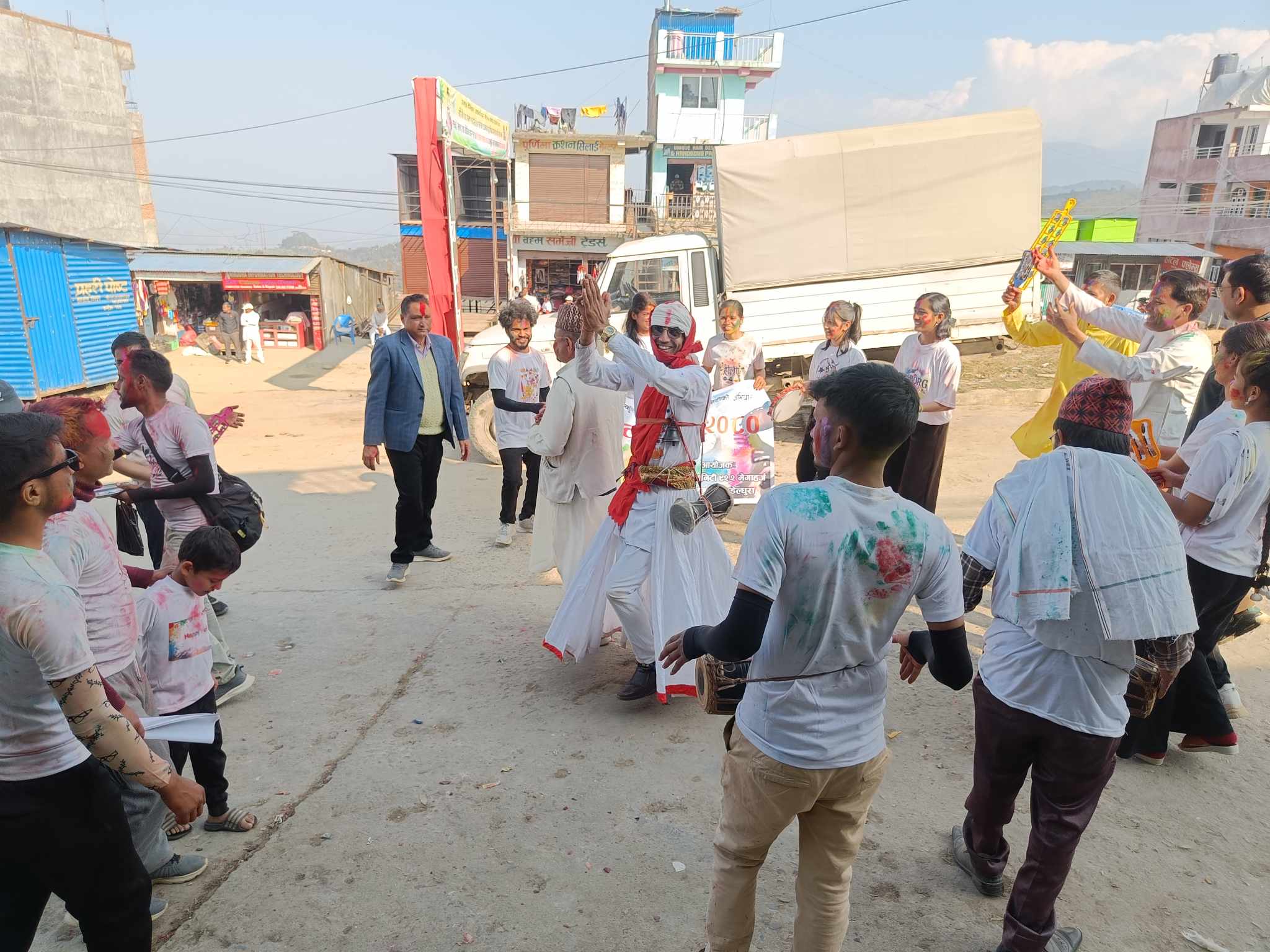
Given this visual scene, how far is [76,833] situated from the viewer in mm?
1783

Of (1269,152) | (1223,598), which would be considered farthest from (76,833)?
(1269,152)

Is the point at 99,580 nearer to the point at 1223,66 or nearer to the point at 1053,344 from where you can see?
the point at 1053,344

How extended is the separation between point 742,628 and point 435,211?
1075 centimetres

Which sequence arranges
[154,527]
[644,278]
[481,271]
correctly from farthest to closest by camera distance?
[481,271], [644,278], [154,527]

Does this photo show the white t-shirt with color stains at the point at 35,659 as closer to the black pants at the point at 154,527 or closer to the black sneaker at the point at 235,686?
the black sneaker at the point at 235,686

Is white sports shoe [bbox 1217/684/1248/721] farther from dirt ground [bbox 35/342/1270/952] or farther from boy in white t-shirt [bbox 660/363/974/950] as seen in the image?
boy in white t-shirt [bbox 660/363/974/950]

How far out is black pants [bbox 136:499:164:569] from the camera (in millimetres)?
4453

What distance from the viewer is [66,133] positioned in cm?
3000

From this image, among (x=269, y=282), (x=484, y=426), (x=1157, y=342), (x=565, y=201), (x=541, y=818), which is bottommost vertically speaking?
(x=541, y=818)

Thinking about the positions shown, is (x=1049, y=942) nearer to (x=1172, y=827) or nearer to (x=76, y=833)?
(x=1172, y=827)

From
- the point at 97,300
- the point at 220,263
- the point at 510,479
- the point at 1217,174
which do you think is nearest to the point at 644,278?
the point at 510,479

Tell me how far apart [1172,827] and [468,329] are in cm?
1304

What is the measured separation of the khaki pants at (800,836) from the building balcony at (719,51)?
133ft

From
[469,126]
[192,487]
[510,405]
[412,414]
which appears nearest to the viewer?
[192,487]
